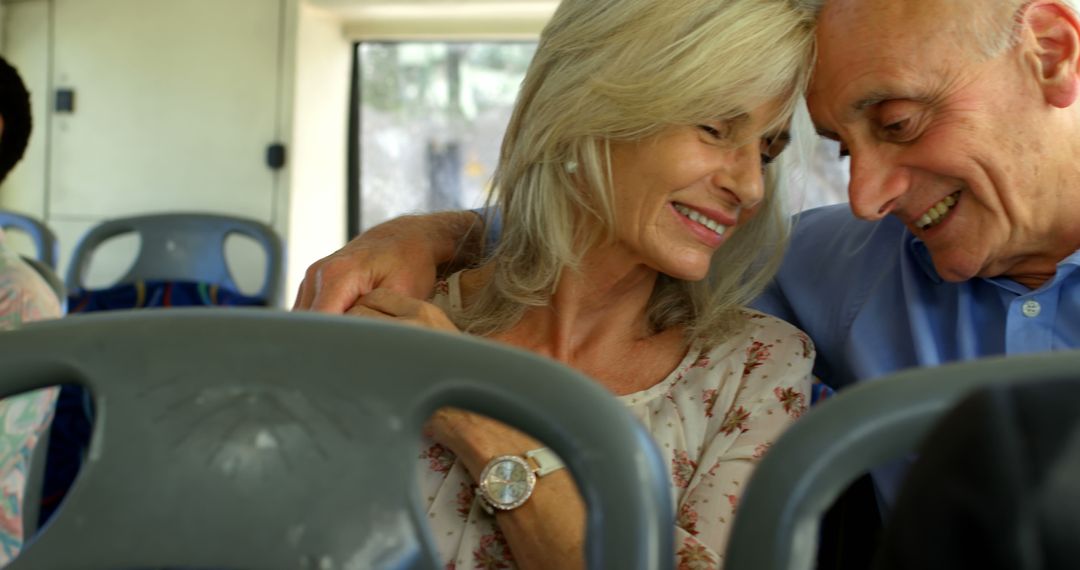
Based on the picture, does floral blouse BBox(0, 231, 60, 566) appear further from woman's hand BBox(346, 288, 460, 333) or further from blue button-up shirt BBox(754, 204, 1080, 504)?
blue button-up shirt BBox(754, 204, 1080, 504)

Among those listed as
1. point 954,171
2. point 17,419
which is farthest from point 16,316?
point 954,171

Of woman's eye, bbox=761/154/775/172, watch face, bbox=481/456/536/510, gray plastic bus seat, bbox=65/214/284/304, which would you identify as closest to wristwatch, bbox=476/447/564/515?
watch face, bbox=481/456/536/510

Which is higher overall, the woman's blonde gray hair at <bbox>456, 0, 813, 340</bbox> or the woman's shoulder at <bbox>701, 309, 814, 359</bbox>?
the woman's blonde gray hair at <bbox>456, 0, 813, 340</bbox>

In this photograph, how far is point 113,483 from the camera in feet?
2.28

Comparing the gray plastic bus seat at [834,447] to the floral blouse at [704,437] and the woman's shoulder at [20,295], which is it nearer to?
the floral blouse at [704,437]

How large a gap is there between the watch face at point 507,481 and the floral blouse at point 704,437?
2cm

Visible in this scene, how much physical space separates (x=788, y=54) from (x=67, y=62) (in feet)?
15.0

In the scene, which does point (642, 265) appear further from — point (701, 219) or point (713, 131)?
point (713, 131)

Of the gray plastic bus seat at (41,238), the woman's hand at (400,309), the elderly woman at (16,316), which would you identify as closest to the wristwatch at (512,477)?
the woman's hand at (400,309)

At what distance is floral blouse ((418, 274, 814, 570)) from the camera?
128 centimetres

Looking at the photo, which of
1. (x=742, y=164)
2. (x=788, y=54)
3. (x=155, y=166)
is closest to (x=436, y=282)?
(x=742, y=164)

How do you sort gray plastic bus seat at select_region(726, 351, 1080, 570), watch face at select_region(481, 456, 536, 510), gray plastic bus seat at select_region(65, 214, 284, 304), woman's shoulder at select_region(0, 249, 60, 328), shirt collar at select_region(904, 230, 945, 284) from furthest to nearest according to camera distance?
gray plastic bus seat at select_region(65, 214, 284, 304) → woman's shoulder at select_region(0, 249, 60, 328) → shirt collar at select_region(904, 230, 945, 284) → watch face at select_region(481, 456, 536, 510) → gray plastic bus seat at select_region(726, 351, 1080, 570)

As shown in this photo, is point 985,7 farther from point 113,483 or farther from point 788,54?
point 113,483

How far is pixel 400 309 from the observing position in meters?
1.34
